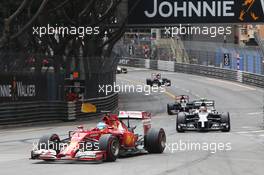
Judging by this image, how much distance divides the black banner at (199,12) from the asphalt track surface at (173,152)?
428cm

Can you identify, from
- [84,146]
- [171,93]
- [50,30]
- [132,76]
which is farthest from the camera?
[132,76]

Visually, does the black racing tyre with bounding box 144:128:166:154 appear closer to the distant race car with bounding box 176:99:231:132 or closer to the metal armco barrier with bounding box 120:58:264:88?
the distant race car with bounding box 176:99:231:132

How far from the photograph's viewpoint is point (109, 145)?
1497cm

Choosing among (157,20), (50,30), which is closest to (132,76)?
(50,30)

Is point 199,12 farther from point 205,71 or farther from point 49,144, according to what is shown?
point 205,71

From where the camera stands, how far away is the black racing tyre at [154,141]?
Answer: 17.3 metres

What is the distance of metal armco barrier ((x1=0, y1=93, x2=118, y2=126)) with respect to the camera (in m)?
28.4

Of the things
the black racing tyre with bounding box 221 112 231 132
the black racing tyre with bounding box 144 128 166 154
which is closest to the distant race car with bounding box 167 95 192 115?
the black racing tyre with bounding box 221 112 231 132

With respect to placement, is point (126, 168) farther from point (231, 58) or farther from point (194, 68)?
point (194, 68)

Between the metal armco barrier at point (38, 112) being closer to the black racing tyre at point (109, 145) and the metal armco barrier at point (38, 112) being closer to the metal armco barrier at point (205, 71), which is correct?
the black racing tyre at point (109, 145)

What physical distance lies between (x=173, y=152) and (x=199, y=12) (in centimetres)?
994

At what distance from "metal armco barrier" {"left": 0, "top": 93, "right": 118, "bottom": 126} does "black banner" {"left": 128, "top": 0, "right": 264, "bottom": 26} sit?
6.30 metres

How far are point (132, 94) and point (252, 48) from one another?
418 inches

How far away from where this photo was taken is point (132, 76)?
66.2m
